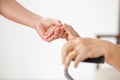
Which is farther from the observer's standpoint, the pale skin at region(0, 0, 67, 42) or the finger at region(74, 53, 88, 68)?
the pale skin at region(0, 0, 67, 42)

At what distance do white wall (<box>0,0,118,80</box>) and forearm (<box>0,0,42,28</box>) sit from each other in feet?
5.90

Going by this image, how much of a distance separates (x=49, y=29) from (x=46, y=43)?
1978 mm

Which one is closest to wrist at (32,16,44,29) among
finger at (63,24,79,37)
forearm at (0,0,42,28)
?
forearm at (0,0,42,28)

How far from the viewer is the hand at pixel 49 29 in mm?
1021

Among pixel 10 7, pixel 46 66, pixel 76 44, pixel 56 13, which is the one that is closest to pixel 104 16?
pixel 56 13

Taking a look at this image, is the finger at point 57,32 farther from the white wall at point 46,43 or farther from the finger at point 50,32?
the white wall at point 46,43

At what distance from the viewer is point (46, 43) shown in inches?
122

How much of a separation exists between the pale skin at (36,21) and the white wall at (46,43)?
5.91ft

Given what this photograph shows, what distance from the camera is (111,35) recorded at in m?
3.01

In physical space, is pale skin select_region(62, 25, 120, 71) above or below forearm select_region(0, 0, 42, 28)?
below

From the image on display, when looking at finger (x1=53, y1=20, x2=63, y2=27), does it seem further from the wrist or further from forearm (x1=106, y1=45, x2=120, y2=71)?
forearm (x1=106, y1=45, x2=120, y2=71)

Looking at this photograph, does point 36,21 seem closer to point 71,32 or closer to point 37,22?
point 37,22

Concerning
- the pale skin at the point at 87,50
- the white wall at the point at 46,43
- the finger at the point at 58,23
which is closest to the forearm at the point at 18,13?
the finger at the point at 58,23

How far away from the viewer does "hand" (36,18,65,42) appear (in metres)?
1.02
